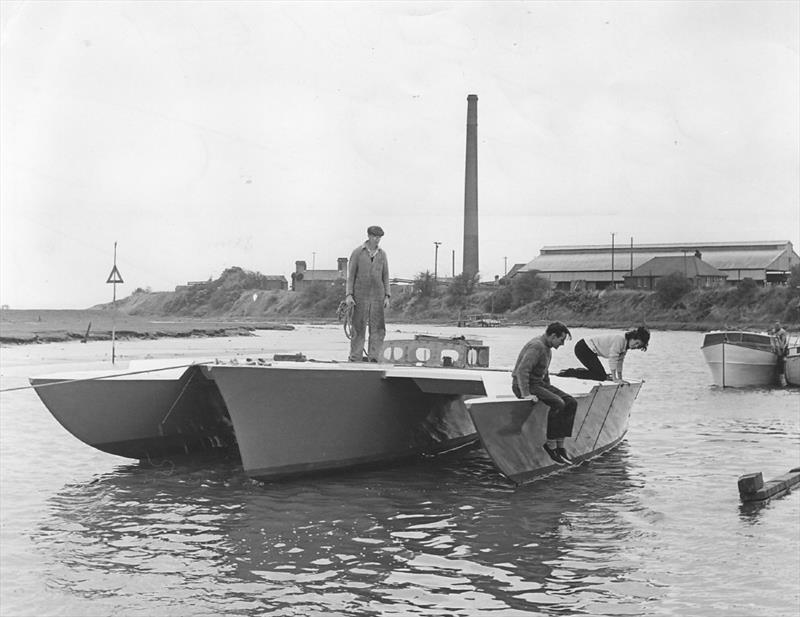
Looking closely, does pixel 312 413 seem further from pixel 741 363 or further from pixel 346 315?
pixel 741 363

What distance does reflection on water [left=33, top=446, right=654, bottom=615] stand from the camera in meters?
8.69

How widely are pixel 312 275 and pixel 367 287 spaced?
146881 mm

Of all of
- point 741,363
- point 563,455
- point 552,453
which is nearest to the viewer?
point 552,453

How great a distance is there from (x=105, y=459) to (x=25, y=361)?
2019cm

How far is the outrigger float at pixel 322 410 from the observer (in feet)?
42.0

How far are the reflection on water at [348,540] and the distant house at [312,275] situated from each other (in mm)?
139279

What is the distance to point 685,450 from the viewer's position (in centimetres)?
1772

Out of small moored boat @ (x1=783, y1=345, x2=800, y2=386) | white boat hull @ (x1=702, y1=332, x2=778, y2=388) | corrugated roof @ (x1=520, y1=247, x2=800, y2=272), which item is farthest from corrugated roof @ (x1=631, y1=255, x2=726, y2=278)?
small moored boat @ (x1=783, y1=345, x2=800, y2=386)

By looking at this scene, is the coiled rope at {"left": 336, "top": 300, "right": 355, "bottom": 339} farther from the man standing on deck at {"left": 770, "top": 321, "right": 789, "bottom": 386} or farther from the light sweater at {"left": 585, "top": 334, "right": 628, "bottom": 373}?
the man standing on deck at {"left": 770, "top": 321, "right": 789, "bottom": 386}

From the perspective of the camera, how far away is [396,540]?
34.6ft

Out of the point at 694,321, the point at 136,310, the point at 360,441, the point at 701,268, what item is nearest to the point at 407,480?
the point at 360,441

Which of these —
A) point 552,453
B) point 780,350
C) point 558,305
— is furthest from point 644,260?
point 552,453

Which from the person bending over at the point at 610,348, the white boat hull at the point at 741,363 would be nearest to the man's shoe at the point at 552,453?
the person bending over at the point at 610,348

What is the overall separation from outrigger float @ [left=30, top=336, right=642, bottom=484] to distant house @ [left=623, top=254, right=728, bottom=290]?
9186 centimetres
